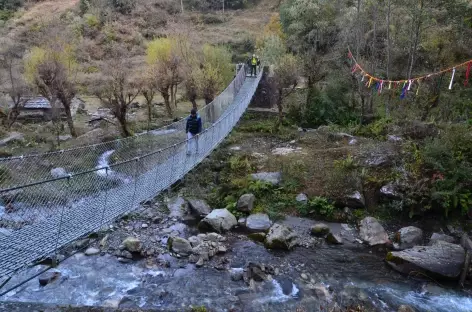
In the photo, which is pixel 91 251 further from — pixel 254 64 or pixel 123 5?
pixel 123 5

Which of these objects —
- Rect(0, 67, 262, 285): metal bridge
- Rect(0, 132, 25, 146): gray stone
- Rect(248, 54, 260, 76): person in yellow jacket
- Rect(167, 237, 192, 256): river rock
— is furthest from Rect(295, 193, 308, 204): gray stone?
Rect(0, 132, 25, 146): gray stone

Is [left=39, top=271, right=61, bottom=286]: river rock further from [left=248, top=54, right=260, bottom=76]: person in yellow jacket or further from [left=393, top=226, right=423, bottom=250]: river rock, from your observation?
[left=248, top=54, right=260, bottom=76]: person in yellow jacket

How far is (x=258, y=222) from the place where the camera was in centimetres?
583

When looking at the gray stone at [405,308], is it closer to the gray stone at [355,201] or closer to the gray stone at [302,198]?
the gray stone at [355,201]

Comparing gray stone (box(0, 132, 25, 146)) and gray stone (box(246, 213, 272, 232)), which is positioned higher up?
gray stone (box(0, 132, 25, 146))

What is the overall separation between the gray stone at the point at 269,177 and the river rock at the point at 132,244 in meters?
2.58

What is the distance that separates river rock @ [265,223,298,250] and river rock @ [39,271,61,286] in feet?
8.80

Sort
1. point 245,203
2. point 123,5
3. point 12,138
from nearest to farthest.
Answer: point 245,203 → point 12,138 → point 123,5

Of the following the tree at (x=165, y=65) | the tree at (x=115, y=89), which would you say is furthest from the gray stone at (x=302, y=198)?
the tree at (x=165, y=65)

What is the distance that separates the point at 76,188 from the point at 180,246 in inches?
60.4

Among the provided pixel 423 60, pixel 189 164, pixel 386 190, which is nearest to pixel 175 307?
pixel 189 164

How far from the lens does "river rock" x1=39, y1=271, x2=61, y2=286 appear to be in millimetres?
4305

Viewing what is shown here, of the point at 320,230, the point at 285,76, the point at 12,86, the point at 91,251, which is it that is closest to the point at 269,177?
the point at 320,230

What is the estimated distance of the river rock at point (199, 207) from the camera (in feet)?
20.1
